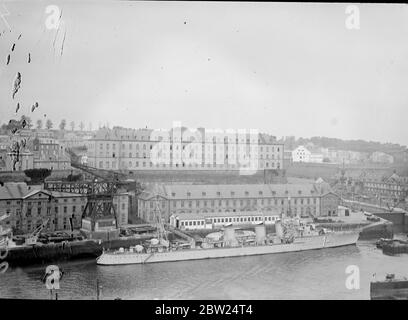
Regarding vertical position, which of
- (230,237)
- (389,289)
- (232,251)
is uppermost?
(230,237)

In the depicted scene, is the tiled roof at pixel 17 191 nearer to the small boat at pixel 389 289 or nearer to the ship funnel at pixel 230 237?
the ship funnel at pixel 230 237

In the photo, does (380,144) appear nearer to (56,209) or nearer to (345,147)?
(345,147)

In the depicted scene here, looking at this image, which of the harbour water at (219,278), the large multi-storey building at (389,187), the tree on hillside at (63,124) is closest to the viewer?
the harbour water at (219,278)

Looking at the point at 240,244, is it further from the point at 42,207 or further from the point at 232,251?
the point at 42,207

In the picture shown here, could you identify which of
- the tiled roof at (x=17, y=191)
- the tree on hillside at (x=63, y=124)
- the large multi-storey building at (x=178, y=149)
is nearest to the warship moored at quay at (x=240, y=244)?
the large multi-storey building at (x=178, y=149)

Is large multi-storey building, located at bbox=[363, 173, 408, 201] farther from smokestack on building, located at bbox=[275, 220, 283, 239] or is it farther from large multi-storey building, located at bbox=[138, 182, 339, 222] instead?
smokestack on building, located at bbox=[275, 220, 283, 239]

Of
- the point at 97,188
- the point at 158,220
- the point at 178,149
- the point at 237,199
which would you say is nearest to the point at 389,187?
the point at 237,199
